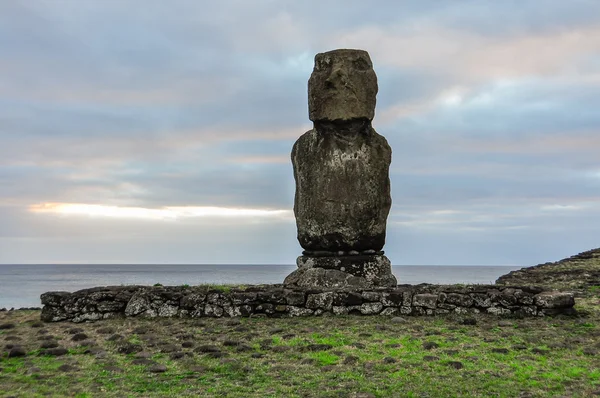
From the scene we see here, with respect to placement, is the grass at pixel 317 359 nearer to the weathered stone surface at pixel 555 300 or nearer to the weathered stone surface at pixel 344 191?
the weathered stone surface at pixel 555 300

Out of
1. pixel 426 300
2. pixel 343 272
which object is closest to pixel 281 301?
pixel 343 272

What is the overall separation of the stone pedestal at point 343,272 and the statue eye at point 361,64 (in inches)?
168

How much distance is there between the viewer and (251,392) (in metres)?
7.81

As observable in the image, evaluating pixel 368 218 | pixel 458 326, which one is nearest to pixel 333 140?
pixel 368 218

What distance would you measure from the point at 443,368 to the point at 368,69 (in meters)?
7.78

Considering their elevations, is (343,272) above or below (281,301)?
above

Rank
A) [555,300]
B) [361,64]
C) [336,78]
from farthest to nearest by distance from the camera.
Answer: [361,64], [336,78], [555,300]

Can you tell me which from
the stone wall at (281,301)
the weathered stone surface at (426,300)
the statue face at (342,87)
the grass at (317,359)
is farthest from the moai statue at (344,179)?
the grass at (317,359)

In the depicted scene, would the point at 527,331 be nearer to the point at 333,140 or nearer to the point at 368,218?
the point at 368,218

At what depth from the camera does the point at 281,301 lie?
40.2 feet

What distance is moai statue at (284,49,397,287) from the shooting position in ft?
46.2

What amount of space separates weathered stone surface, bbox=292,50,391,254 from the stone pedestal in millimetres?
295

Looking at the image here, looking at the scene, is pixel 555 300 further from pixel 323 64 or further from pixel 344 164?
pixel 323 64

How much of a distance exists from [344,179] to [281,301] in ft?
11.2
